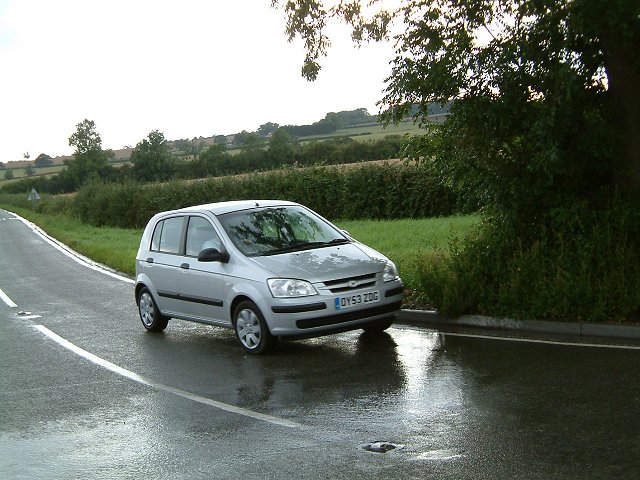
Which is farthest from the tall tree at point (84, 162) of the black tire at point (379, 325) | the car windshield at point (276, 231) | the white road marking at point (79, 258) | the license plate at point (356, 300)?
the license plate at point (356, 300)

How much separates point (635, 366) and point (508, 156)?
417 cm

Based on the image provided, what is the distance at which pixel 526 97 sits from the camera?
11.0 m

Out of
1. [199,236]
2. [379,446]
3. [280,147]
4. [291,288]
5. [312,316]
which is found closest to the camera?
[379,446]

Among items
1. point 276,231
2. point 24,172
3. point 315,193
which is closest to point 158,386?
Answer: point 276,231

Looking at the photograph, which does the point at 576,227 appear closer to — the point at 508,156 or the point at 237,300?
the point at 508,156

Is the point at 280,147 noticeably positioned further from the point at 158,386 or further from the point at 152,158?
the point at 158,386

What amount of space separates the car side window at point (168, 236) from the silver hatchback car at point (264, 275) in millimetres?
16

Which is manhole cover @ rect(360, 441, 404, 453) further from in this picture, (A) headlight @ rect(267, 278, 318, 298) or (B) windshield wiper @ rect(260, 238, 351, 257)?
(B) windshield wiper @ rect(260, 238, 351, 257)

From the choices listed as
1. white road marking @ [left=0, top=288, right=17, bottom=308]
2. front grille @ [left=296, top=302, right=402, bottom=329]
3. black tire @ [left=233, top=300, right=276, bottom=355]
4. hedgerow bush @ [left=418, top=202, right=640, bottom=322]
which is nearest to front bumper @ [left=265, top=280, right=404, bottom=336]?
front grille @ [left=296, top=302, right=402, bottom=329]

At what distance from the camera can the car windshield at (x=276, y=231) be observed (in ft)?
34.7

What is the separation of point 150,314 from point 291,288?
3.48m

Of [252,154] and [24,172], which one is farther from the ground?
[252,154]

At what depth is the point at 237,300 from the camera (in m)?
10.2

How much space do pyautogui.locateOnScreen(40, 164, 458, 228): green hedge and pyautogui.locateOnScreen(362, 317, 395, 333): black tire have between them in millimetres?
15971
